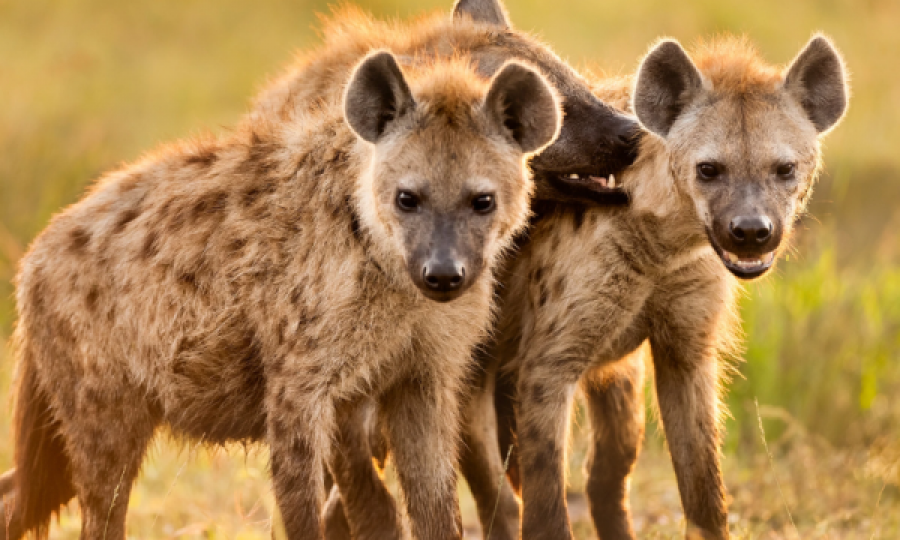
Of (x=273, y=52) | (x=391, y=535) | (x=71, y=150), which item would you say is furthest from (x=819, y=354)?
(x=273, y=52)

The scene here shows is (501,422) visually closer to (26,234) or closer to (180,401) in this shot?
(180,401)

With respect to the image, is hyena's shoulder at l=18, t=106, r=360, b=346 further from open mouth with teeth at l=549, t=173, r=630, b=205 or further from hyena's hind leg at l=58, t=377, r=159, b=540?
open mouth with teeth at l=549, t=173, r=630, b=205

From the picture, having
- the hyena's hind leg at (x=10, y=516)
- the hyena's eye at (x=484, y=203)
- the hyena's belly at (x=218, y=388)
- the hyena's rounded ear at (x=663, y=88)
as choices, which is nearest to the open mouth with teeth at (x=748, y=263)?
the hyena's rounded ear at (x=663, y=88)

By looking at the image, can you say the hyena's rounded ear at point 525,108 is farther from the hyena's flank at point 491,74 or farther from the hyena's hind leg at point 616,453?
the hyena's hind leg at point 616,453

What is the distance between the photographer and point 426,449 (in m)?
3.76

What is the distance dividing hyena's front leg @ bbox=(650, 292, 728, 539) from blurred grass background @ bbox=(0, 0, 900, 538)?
383 mm

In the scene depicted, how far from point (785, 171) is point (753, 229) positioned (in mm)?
292

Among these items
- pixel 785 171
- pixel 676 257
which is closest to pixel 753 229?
pixel 785 171

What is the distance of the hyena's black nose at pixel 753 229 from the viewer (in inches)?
136

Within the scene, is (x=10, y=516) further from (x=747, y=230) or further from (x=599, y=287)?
(x=747, y=230)

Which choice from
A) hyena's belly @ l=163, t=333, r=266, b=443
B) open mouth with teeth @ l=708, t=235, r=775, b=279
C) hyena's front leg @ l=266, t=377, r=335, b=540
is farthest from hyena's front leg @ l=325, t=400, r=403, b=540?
open mouth with teeth @ l=708, t=235, r=775, b=279

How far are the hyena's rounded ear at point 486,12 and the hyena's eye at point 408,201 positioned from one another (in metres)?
1.65

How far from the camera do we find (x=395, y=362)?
368 cm

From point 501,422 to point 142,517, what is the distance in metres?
1.55
